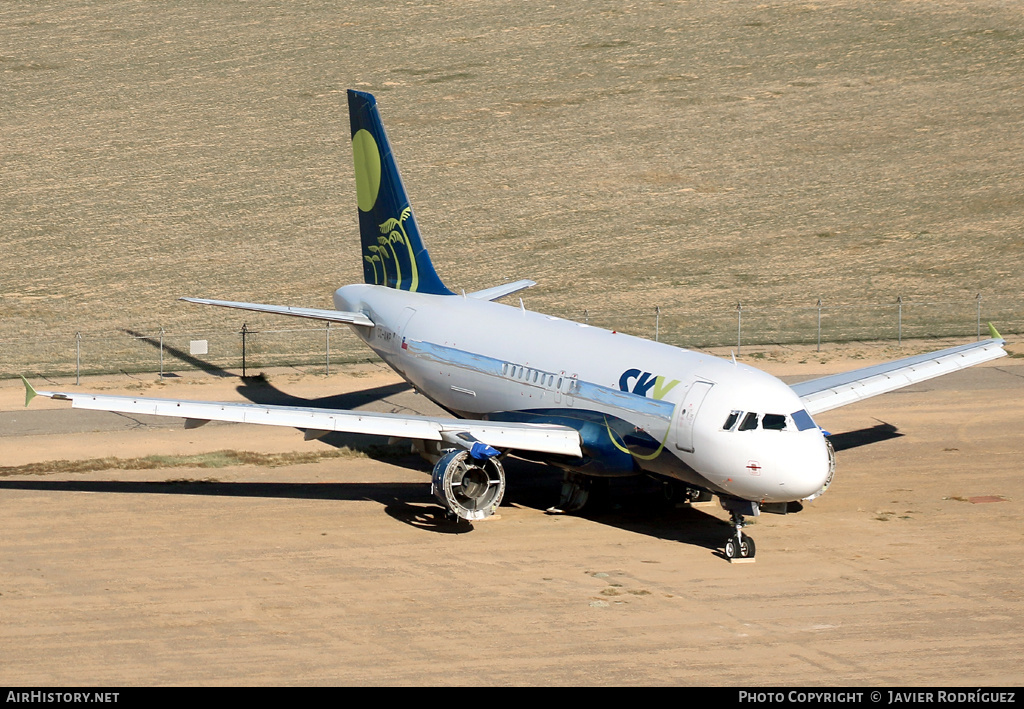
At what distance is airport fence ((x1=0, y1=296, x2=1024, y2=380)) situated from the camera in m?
57.2

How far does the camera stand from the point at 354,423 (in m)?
32.9

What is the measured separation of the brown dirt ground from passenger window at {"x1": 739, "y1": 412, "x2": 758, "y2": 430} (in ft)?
11.6

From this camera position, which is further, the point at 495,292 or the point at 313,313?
the point at 495,292

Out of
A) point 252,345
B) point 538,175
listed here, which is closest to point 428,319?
point 252,345

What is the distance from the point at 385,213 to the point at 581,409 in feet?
45.3

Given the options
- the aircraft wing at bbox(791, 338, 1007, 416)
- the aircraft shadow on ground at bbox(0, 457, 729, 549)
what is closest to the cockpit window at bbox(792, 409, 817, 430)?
the aircraft shadow on ground at bbox(0, 457, 729, 549)

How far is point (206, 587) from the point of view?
91.8ft

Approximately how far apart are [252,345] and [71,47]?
6844cm

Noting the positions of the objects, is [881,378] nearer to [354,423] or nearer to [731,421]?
[731,421]

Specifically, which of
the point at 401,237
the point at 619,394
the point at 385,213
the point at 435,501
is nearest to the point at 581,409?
the point at 619,394

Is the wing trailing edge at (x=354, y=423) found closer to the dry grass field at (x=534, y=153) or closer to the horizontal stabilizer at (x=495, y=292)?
the horizontal stabilizer at (x=495, y=292)

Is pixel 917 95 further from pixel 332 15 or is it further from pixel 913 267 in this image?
pixel 332 15

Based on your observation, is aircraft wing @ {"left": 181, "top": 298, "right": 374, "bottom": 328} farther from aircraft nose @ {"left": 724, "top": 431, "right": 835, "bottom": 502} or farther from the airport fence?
aircraft nose @ {"left": 724, "top": 431, "right": 835, "bottom": 502}

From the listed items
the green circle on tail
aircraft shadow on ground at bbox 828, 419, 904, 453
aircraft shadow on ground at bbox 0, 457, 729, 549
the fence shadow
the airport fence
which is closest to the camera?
aircraft shadow on ground at bbox 0, 457, 729, 549
